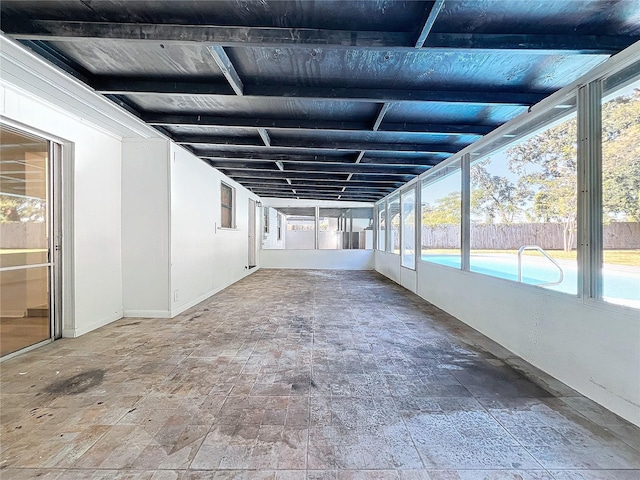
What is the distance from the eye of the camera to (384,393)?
2.13 metres

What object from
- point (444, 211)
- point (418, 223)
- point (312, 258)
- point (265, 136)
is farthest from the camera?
point (312, 258)

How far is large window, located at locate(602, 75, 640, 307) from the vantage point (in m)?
1.88

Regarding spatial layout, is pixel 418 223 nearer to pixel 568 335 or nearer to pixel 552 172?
pixel 552 172

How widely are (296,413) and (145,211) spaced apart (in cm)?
356

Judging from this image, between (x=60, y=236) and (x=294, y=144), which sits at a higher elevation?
(x=294, y=144)

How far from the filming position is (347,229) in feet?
36.2

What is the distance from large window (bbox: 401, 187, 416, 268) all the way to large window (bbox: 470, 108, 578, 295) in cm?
249

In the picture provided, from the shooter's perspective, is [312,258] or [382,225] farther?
[312,258]

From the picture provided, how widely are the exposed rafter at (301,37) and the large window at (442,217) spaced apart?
2301mm

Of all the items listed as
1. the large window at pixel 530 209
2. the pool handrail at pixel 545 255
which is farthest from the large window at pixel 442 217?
the pool handrail at pixel 545 255

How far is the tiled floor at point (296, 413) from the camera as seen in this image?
1459 mm

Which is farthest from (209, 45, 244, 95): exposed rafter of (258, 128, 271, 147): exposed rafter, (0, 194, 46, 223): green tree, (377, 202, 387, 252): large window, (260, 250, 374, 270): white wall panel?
(260, 250, 374, 270): white wall panel

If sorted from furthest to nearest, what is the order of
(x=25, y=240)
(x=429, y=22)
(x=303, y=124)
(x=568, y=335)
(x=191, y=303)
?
(x=191, y=303) < (x=303, y=124) < (x=25, y=240) < (x=568, y=335) < (x=429, y=22)

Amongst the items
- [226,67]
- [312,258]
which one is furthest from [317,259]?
[226,67]
